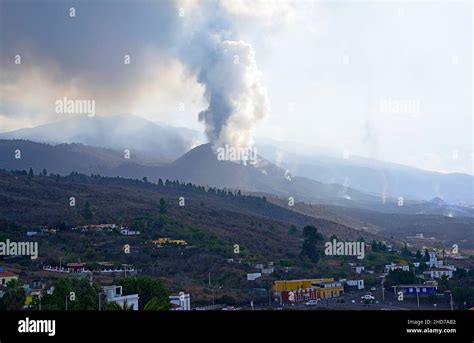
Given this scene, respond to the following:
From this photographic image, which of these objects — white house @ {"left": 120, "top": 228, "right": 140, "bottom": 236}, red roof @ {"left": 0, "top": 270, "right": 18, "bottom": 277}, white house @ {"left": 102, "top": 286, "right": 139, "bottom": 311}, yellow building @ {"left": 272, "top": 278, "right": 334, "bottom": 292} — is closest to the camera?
white house @ {"left": 102, "top": 286, "right": 139, "bottom": 311}

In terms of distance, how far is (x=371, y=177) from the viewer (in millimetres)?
21828

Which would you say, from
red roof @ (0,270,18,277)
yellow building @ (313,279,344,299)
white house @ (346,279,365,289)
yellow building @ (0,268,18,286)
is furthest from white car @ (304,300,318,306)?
red roof @ (0,270,18,277)

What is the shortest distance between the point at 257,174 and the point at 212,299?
1614 centimetres

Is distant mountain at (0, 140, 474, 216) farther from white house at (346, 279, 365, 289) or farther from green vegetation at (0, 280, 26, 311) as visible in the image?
green vegetation at (0, 280, 26, 311)

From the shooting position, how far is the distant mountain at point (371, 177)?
16.9 m

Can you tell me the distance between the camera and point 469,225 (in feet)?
60.0

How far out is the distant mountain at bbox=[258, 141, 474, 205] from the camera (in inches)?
664

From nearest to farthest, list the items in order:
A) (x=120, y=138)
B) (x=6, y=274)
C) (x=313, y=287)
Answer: (x=313, y=287), (x=6, y=274), (x=120, y=138)

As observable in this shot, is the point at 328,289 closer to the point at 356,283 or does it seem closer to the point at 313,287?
the point at 313,287

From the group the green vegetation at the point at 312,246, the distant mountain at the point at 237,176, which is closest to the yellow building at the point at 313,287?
the green vegetation at the point at 312,246

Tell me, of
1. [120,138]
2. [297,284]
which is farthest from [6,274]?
[120,138]
